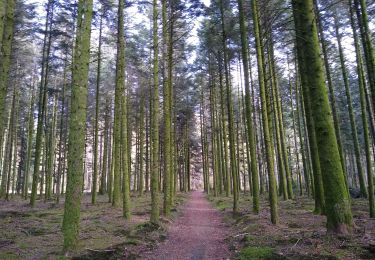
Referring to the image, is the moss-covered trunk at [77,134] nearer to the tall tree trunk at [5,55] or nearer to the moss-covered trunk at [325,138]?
the tall tree trunk at [5,55]

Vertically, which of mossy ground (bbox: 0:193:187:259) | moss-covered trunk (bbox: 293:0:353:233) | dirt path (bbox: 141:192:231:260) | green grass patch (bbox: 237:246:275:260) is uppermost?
moss-covered trunk (bbox: 293:0:353:233)

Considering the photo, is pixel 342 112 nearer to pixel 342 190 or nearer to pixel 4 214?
pixel 342 190

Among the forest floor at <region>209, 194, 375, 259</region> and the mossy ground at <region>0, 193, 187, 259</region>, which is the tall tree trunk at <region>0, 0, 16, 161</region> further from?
the forest floor at <region>209, 194, 375, 259</region>

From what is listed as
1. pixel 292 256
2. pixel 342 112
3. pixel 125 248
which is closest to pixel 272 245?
pixel 292 256

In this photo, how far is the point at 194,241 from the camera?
32.1 feet

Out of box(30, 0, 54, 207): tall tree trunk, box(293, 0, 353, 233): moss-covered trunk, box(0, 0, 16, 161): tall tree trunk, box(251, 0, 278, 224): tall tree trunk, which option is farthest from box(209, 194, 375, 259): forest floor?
box(30, 0, 54, 207): tall tree trunk

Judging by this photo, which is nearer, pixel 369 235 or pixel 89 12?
pixel 369 235

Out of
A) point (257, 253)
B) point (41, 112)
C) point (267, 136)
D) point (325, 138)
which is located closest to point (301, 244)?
point (257, 253)

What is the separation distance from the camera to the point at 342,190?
21.9ft

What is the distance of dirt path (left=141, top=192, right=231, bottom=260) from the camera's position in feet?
25.9

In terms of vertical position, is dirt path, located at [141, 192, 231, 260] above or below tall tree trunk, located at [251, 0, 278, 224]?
below

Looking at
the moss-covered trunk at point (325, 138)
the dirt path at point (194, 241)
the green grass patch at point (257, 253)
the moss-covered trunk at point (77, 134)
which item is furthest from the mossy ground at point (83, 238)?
the moss-covered trunk at point (325, 138)

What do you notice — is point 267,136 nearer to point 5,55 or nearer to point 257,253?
point 257,253

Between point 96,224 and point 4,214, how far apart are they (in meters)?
5.52
